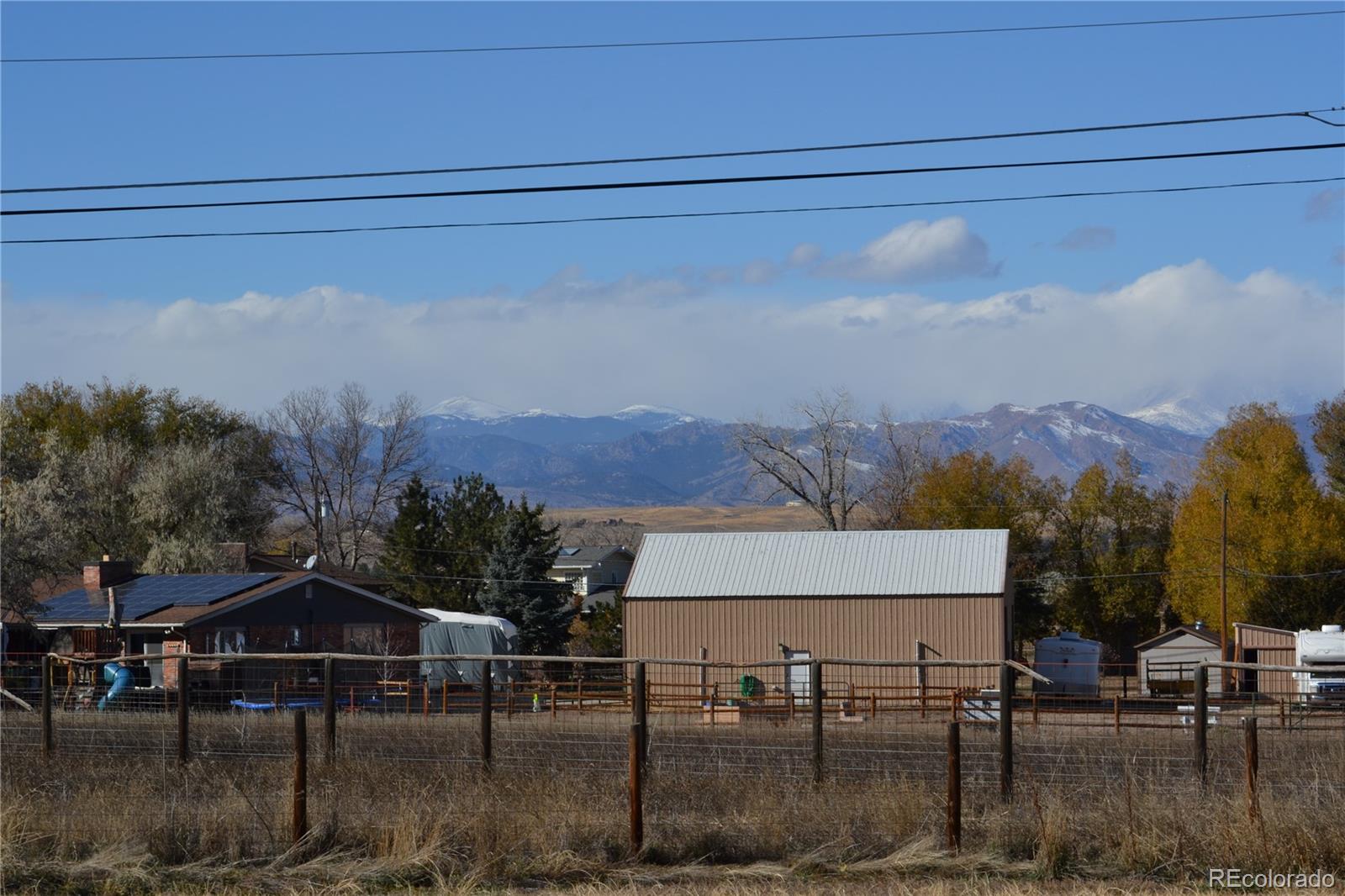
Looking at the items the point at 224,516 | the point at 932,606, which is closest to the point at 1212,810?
the point at 932,606

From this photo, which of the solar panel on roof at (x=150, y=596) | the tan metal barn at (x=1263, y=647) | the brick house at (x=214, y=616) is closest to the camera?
the brick house at (x=214, y=616)

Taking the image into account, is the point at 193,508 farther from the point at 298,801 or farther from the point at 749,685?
the point at 298,801

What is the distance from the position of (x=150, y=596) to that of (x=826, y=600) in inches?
771

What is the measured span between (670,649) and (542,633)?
19446mm

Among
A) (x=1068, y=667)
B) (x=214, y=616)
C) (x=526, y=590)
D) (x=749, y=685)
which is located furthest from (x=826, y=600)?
(x=526, y=590)

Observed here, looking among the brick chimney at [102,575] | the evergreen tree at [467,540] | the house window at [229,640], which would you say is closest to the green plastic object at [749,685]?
the house window at [229,640]

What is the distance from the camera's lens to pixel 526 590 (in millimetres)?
61750

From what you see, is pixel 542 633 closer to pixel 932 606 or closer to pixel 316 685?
pixel 932 606

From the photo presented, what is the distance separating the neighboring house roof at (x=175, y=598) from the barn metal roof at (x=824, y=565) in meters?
9.98

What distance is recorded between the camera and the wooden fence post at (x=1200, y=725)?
41.2 ft

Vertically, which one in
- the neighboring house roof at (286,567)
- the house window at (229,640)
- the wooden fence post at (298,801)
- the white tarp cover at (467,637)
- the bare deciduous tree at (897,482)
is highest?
the bare deciduous tree at (897,482)

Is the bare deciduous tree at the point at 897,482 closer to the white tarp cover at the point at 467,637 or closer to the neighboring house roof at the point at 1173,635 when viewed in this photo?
the neighboring house roof at the point at 1173,635

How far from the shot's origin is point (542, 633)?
2430 inches

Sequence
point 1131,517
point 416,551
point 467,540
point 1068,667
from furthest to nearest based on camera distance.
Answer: point 1131,517 → point 467,540 → point 416,551 → point 1068,667
